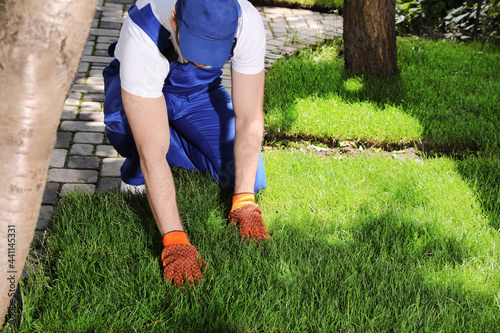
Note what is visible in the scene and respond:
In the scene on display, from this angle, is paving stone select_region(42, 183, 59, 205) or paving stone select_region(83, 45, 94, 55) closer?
paving stone select_region(42, 183, 59, 205)

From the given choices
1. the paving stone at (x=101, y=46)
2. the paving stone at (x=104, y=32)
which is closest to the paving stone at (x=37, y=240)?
the paving stone at (x=101, y=46)

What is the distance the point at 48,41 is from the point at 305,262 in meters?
1.77

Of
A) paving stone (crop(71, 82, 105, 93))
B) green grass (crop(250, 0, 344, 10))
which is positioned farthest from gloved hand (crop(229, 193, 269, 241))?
green grass (crop(250, 0, 344, 10))

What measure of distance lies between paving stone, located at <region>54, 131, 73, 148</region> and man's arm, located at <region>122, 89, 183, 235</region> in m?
1.82

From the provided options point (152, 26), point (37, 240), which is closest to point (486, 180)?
point (152, 26)

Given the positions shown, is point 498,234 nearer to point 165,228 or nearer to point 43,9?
point 165,228

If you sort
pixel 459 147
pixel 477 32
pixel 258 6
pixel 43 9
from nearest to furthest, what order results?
pixel 43 9 < pixel 459 147 < pixel 477 32 < pixel 258 6

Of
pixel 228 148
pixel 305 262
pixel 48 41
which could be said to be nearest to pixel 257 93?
pixel 228 148

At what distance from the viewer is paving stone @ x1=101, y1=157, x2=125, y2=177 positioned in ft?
12.7

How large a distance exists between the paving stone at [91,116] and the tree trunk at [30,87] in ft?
9.63

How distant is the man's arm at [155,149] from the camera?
2531mm

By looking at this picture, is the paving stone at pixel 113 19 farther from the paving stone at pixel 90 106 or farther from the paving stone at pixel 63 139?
the paving stone at pixel 63 139

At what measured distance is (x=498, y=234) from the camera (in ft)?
10.2

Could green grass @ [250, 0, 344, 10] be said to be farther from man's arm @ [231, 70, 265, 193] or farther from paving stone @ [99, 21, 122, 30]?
man's arm @ [231, 70, 265, 193]
